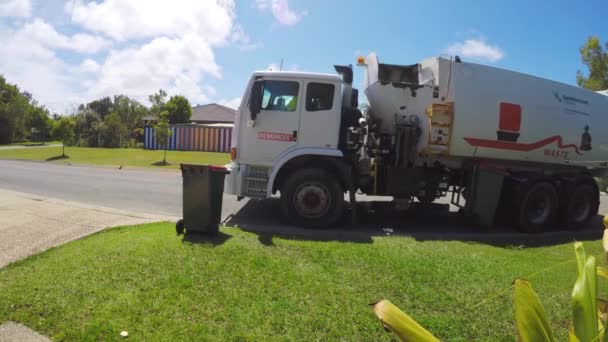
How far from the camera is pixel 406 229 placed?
7719 mm

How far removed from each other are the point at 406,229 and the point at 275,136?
3134mm

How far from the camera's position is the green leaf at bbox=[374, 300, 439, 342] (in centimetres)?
105

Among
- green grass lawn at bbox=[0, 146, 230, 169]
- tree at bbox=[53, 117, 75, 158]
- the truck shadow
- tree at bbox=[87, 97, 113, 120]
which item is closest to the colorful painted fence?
green grass lawn at bbox=[0, 146, 230, 169]

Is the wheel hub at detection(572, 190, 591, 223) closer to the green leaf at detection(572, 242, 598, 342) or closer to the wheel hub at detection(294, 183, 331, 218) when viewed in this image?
the wheel hub at detection(294, 183, 331, 218)

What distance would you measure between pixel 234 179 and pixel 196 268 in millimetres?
3094

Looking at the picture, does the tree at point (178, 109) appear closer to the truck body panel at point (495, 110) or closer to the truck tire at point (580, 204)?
the truck body panel at point (495, 110)

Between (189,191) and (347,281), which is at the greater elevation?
(189,191)

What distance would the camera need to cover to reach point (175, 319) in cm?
326

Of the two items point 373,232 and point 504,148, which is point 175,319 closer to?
point 373,232

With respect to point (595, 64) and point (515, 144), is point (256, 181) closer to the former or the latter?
point (515, 144)

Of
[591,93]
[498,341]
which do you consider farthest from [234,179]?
[591,93]

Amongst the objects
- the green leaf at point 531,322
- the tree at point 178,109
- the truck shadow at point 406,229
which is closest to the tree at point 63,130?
the tree at point 178,109

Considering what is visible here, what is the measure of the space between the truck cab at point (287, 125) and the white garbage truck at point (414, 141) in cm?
2

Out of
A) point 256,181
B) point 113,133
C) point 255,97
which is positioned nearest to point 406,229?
point 256,181
